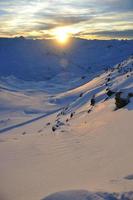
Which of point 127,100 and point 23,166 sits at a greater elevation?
point 127,100

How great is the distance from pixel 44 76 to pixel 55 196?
636 feet

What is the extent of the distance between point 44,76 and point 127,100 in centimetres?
18326

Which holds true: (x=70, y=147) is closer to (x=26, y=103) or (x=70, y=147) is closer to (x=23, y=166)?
(x=23, y=166)

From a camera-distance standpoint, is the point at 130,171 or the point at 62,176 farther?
the point at 62,176

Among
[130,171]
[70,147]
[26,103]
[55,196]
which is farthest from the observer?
[26,103]

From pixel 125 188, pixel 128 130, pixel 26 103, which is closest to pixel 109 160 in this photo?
pixel 125 188

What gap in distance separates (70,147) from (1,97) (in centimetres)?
5903

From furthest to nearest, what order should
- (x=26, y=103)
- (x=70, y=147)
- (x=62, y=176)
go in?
(x=26, y=103) < (x=70, y=147) < (x=62, y=176)

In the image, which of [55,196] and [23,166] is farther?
[23,166]

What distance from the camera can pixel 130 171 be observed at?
7.41 m

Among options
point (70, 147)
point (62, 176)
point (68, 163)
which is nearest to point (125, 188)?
point (62, 176)

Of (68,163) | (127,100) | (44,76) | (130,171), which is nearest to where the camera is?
(130,171)

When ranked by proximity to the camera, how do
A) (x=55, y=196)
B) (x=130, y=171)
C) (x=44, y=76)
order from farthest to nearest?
(x=44, y=76)
(x=130, y=171)
(x=55, y=196)

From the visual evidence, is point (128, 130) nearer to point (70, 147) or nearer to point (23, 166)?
point (70, 147)
